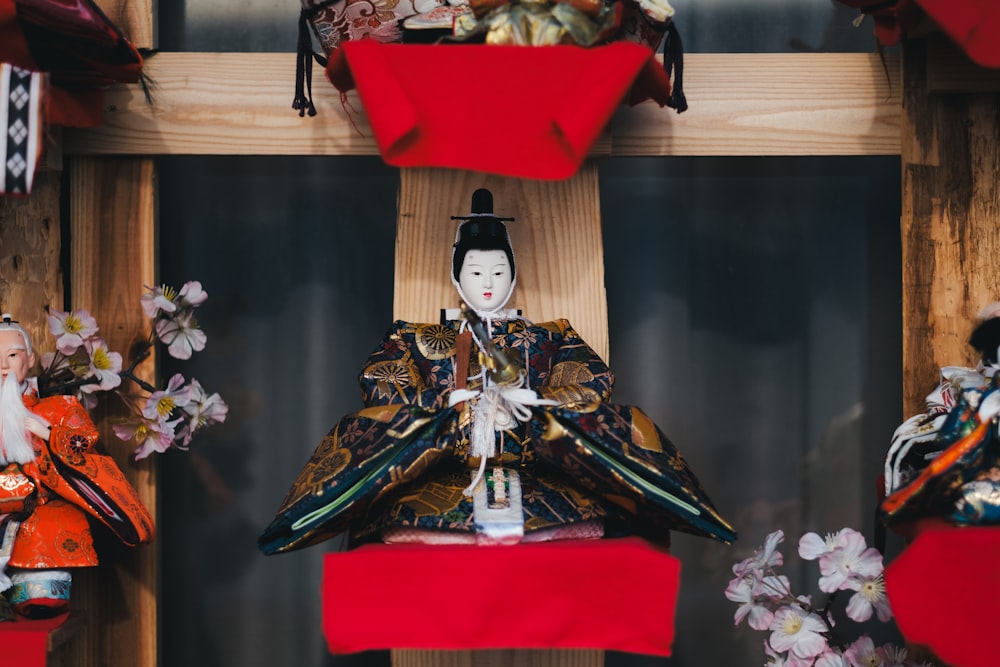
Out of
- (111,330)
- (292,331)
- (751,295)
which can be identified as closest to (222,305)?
(292,331)

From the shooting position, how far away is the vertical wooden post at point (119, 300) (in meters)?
1.78

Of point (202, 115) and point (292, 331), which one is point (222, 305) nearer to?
point (292, 331)

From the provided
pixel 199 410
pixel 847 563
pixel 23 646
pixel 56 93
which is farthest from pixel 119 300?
pixel 847 563

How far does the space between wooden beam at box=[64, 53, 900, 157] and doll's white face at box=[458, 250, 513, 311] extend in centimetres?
27

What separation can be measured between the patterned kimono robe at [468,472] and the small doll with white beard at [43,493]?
32 cm

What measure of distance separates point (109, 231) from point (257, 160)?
34 cm

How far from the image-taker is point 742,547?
204cm

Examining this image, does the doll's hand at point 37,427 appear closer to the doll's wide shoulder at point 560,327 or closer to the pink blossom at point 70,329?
the pink blossom at point 70,329

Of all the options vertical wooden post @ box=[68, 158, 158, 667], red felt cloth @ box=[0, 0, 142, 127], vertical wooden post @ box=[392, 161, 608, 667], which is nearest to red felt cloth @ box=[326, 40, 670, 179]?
vertical wooden post @ box=[392, 161, 608, 667]

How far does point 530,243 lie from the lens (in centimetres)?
175

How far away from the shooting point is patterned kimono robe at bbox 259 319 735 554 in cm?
138

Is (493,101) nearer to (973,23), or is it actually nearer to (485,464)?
(485,464)

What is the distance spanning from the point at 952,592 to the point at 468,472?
0.62m

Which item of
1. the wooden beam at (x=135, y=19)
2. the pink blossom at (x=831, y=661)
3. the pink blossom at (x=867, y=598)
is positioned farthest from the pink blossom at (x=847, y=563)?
the wooden beam at (x=135, y=19)
